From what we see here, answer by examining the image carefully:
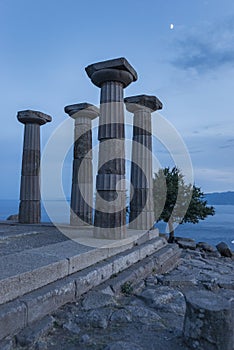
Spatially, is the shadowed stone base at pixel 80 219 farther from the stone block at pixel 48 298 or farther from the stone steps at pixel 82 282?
the stone block at pixel 48 298

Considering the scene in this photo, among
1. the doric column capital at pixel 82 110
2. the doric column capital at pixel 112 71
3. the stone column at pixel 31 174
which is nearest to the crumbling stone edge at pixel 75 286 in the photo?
the doric column capital at pixel 112 71

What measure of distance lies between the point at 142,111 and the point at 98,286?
655 cm

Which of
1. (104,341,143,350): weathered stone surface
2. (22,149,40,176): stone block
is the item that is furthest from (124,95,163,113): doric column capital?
(104,341,143,350): weathered stone surface

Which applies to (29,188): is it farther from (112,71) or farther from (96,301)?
(96,301)

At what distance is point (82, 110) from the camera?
11.2m

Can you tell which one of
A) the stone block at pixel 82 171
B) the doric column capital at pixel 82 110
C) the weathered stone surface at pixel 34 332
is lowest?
the weathered stone surface at pixel 34 332

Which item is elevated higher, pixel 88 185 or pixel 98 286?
pixel 88 185

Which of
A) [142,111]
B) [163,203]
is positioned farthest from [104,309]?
[163,203]

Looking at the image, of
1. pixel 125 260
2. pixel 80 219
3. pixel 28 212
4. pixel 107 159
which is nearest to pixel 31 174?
pixel 28 212

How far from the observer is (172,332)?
3.85 meters

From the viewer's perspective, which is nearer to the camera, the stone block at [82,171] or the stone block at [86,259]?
the stone block at [86,259]

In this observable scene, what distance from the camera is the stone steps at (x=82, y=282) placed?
3559 mm

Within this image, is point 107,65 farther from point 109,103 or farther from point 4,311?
point 4,311

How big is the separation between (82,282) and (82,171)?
7.20m
